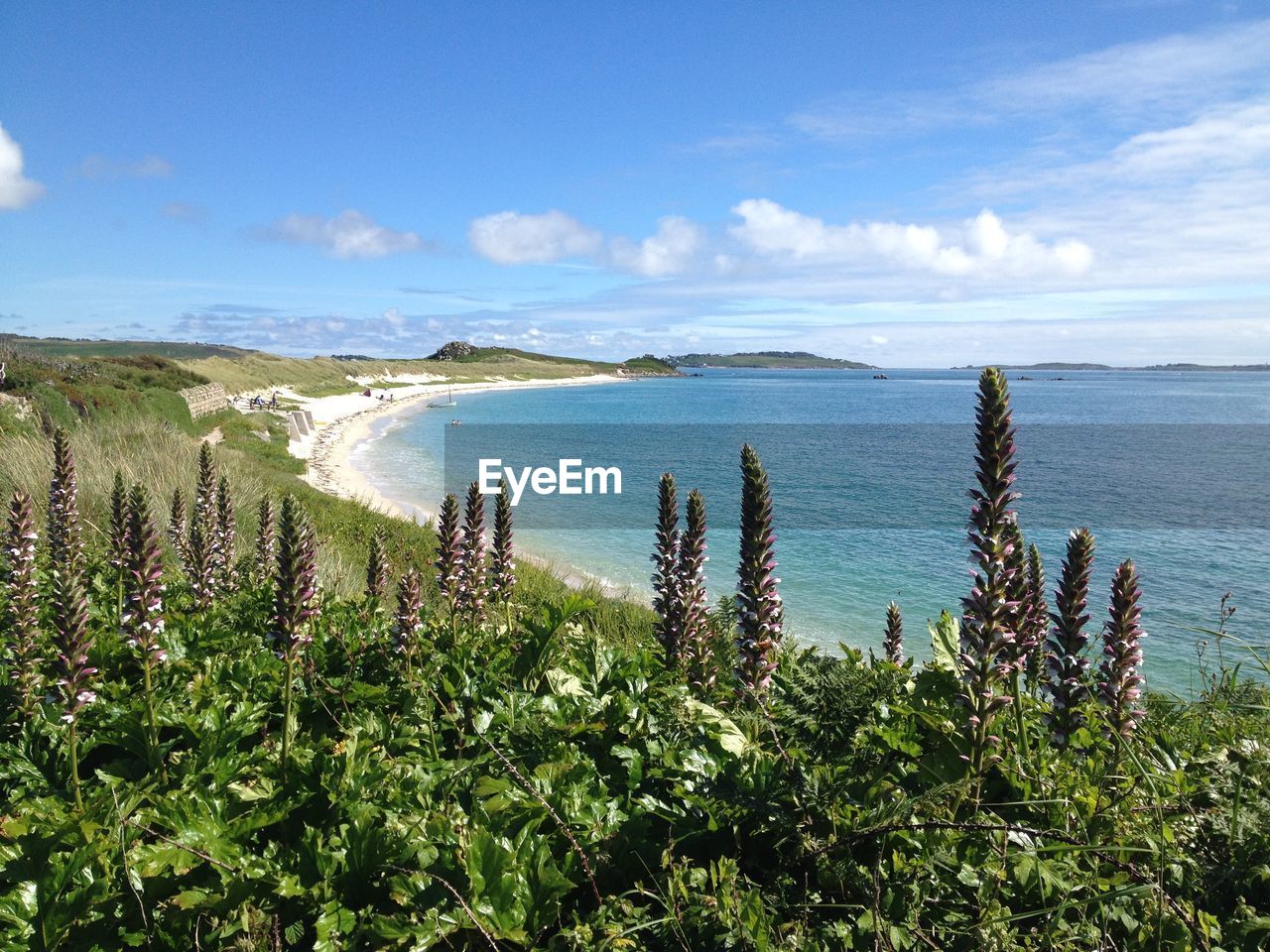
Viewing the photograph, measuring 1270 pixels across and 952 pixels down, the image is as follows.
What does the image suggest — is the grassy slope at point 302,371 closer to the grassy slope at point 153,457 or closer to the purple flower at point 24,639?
the grassy slope at point 153,457

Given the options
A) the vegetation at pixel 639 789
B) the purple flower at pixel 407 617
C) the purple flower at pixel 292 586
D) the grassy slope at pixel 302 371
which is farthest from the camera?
the grassy slope at pixel 302 371

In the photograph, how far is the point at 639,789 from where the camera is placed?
3.02 meters

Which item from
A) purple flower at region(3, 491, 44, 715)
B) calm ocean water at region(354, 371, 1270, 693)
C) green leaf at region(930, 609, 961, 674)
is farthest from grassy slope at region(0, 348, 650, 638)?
calm ocean water at region(354, 371, 1270, 693)

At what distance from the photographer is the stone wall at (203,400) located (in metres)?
45.3

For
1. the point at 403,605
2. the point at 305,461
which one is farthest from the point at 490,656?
the point at 305,461

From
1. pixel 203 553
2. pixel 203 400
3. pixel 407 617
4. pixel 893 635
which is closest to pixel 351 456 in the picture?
pixel 203 400

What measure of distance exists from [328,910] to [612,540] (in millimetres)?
28218

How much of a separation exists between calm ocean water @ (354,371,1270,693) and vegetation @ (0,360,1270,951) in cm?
66

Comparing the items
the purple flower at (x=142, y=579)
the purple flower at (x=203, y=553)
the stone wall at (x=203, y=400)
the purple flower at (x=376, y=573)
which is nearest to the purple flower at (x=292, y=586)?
the purple flower at (x=142, y=579)

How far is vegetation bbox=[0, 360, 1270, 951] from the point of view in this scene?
89.3 inches

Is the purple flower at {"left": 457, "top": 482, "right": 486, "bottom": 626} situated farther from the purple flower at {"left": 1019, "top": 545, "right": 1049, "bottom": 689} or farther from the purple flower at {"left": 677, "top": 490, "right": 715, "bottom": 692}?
the purple flower at {"left": 1019, "top": 545, "right": 1049, "bottom": 689}

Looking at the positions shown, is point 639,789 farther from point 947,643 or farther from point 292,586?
point 292,586

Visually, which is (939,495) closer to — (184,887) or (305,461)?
(305,461)
